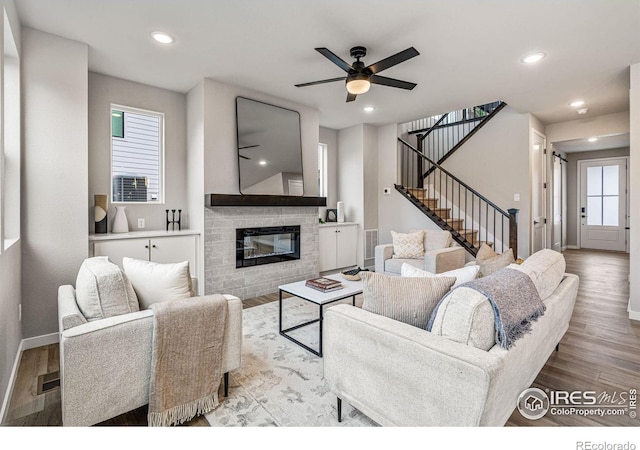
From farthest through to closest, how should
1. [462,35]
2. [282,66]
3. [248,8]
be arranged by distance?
[282,66] < [462,35] < [248,8]

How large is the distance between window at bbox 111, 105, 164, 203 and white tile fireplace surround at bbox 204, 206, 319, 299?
2.91 feet

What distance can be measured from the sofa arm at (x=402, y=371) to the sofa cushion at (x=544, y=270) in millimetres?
887

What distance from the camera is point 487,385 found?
115cm

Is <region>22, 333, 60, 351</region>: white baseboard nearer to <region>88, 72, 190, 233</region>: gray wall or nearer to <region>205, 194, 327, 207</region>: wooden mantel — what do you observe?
<region>88, 72, 190, 233</region>: gray wall

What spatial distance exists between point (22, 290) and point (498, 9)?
4.39 meters

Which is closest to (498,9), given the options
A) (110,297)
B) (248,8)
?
(248,8)

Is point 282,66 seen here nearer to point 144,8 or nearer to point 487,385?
point 144,8

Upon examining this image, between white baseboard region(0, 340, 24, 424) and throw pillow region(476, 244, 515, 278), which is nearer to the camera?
white baseboard region(0, 340, 24, 424)

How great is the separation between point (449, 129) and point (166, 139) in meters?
5.15

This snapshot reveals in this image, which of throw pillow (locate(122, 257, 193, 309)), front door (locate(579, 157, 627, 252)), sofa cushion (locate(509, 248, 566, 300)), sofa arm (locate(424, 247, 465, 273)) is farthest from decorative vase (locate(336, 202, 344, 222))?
front door (locate(579, 157, 627, 252))

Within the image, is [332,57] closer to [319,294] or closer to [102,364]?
[319,294]

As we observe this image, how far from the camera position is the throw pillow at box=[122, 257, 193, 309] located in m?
1.98

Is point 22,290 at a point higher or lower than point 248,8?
lower

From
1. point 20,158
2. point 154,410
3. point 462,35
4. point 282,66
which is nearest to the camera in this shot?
point 154,410
